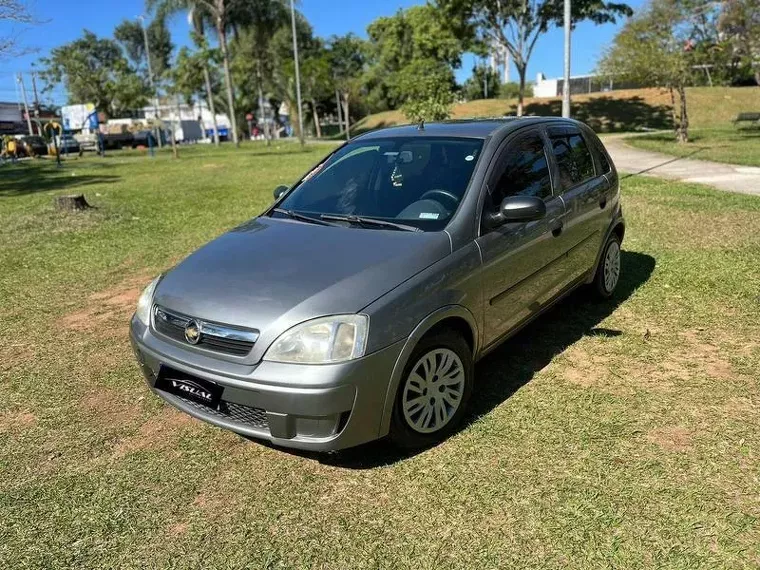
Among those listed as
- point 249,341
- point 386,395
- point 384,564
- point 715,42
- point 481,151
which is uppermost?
point 715,42

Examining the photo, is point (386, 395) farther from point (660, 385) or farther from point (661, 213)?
point (661, 213)

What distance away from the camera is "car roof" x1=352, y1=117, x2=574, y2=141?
397 centimetres

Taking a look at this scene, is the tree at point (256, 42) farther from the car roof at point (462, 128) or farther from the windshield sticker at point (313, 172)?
the car roof at point (462, 128)

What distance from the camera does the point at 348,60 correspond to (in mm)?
57000

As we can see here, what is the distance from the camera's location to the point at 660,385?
3807 mm

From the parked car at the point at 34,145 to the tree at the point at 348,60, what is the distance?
946 inches

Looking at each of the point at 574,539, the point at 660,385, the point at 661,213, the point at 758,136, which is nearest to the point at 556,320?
the point at 660,385

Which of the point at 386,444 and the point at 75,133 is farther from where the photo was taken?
the point at 75,133

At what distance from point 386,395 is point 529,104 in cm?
3687

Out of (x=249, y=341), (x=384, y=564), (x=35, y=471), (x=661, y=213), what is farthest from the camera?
(x=661, y=213)

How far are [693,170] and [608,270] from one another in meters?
10.1

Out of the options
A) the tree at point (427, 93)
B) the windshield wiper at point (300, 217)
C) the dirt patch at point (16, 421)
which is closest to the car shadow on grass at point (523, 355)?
the windshield wiper at point (300, 217)

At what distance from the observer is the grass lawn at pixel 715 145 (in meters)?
15.8

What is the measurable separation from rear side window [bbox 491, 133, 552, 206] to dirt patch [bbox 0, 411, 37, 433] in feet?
10.3
